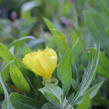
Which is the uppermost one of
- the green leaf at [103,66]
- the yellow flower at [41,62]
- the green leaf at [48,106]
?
the yellow flower at [41,62]

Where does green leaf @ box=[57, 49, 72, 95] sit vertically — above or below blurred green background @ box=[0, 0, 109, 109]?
above

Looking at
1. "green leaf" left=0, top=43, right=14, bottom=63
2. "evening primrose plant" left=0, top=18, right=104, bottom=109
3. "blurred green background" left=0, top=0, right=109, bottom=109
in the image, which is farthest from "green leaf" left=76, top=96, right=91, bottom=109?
"green leaf" left=0, top=43, right=14, bottom=63

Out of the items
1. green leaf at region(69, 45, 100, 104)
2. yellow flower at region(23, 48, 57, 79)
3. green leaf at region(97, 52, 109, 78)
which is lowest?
green leaf at region(97, 52, 109, 78)

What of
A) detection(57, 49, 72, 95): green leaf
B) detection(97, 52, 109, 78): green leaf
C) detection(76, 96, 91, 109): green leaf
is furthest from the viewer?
detection(97, 52, 109, 78): green leaf

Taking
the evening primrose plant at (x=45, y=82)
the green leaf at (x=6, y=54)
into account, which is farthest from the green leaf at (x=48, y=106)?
the green leaf at (x=6, y=54)

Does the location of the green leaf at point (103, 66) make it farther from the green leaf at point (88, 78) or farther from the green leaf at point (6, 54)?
the green leaf at point (6, 54)

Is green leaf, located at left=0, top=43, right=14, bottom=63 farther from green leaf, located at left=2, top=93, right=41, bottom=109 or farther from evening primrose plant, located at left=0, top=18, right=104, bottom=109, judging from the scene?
green leaf, located at left=2, top=93, right=41, bottom=109

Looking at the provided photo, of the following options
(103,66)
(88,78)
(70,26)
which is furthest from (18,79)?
(70,26)
